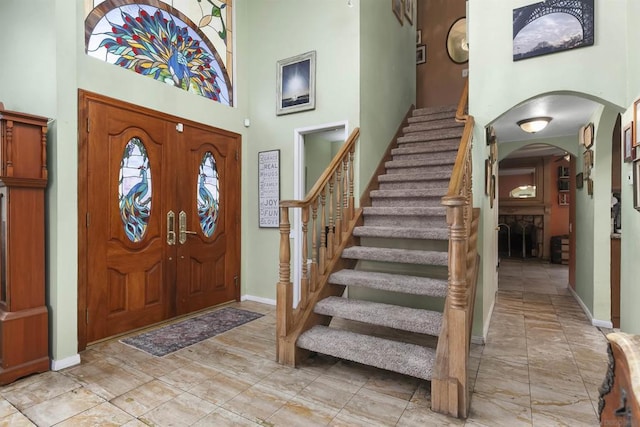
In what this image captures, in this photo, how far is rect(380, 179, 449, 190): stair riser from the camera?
3695mm

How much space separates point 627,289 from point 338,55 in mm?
3459

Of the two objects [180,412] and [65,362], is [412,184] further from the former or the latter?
[65,362]

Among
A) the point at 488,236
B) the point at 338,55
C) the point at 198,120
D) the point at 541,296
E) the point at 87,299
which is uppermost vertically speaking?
the point at 338,55

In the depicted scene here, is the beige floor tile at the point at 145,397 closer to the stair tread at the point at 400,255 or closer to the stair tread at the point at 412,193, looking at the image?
the stair tread at the point at 400,255

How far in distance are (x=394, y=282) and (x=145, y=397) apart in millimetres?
1948

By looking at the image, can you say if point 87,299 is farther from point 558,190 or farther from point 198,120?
point 558,190

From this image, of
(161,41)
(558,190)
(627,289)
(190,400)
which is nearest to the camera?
(190,400)

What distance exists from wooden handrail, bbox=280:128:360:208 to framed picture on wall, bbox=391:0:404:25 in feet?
7.57

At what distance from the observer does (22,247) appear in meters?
2.48

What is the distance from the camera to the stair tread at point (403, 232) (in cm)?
298

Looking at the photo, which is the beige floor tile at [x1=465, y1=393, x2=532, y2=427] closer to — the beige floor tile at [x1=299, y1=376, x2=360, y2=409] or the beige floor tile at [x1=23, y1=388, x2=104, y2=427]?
the beige floor tile at [x1=299, y1=376, x2=360, y2=409]

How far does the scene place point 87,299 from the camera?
2.94 meters

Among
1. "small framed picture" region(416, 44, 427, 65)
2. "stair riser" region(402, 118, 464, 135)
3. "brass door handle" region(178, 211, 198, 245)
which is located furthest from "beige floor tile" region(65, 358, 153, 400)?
"small framed picture" region(416, 44, 427, 65)

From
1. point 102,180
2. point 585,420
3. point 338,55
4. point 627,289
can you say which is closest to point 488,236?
point 627,289
